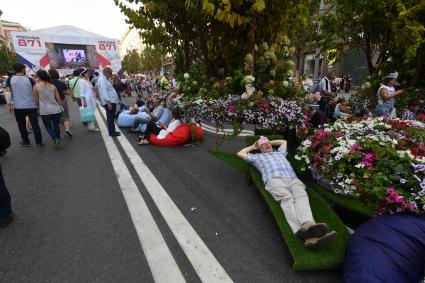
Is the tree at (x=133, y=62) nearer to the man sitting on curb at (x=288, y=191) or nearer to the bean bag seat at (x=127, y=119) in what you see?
the bean bag seat at (x=127, y=119)

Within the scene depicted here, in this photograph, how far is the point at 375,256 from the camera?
210 centimetres

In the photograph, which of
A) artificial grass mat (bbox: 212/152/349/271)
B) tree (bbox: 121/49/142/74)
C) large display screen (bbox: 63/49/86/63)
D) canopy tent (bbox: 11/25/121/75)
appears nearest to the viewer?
artificial grass mat (bbox: 212/152/349/271)

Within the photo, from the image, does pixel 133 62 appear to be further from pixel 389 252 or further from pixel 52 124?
pixel 389 252

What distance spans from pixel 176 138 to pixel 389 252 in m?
5.10

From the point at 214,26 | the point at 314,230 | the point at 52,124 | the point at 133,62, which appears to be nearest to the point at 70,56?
Answer: the point at 52,124

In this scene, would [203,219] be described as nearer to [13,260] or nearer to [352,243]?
[352,243]

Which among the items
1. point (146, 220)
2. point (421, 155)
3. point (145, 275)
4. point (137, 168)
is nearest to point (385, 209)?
point (421, 155)

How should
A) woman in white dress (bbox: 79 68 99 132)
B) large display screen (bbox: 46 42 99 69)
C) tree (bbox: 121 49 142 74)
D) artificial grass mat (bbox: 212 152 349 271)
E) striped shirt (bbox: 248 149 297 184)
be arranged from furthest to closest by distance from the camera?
1. tree (bbox: 121 49 142 74)
2. large display screen (bbox: 46 42 99 69)
3. woman in white dress (bbox: 79 68 99 132)
4. striped shirt (bbox: 248 149 297 184)
5. artificial grass mat (bbox: 212 152 349 271)

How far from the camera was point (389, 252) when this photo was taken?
2104mm

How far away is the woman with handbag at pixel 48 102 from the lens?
6.12 m

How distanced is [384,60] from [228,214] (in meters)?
7.03

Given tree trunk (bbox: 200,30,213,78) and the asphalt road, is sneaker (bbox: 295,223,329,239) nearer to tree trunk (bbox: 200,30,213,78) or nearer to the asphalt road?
the asphalt road

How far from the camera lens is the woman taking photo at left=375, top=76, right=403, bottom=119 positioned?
19.0ft

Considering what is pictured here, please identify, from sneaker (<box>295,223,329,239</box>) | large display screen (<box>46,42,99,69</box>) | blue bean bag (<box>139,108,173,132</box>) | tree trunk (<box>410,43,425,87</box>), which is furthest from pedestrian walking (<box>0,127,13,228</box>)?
large display screen (<box>46,42,99,69</box>)
